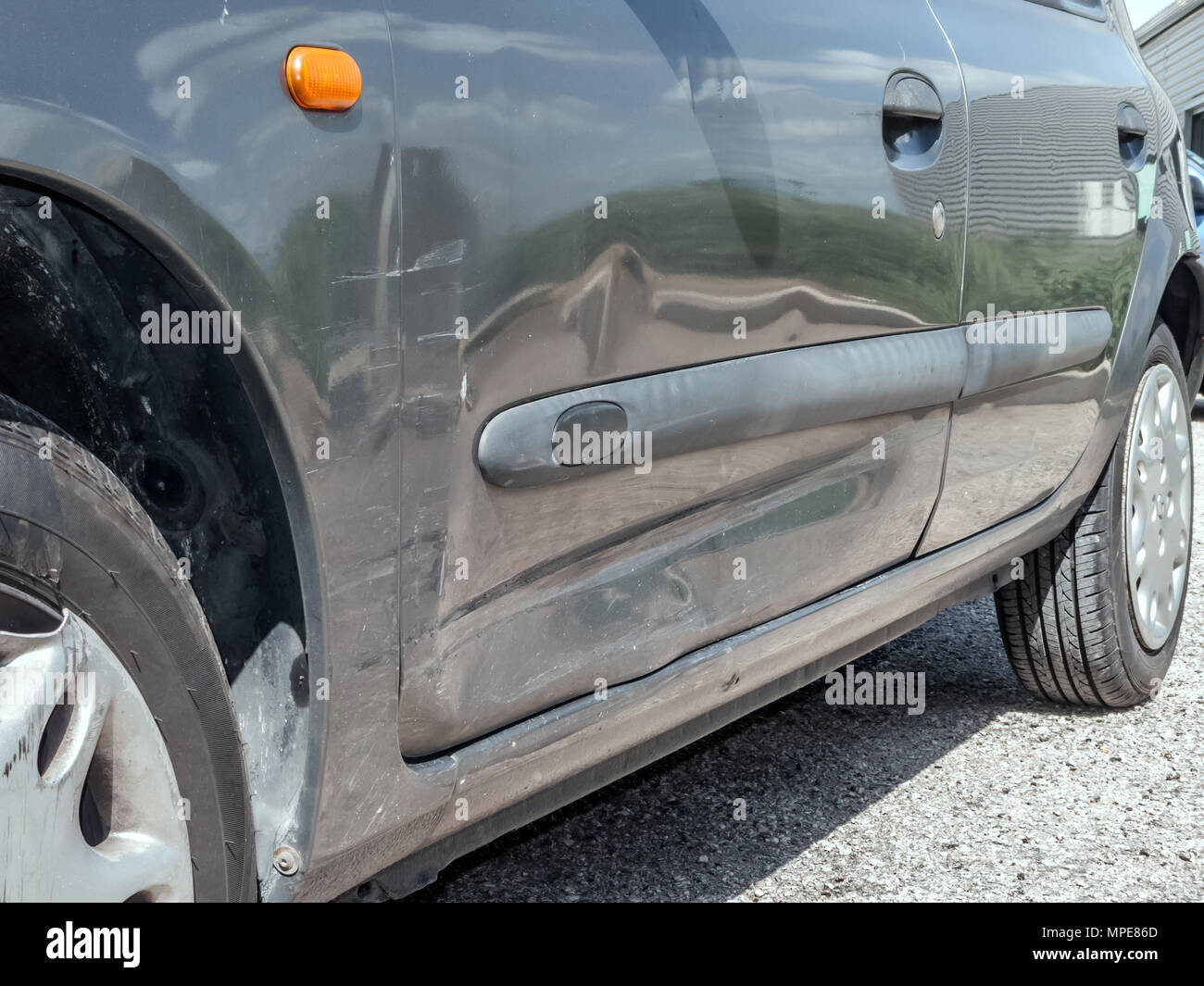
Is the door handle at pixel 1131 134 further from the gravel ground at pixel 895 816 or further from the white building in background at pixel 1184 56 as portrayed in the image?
the white building in background at pixel 1184 56

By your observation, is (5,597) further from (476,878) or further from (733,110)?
(476,878)

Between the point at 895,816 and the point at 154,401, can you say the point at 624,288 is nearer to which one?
the point at 154,401

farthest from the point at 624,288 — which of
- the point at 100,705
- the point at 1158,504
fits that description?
the point at 1158,504

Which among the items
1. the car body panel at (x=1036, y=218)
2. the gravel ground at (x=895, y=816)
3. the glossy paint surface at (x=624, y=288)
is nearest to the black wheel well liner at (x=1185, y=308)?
the car body panel at (x=1036, y=218)

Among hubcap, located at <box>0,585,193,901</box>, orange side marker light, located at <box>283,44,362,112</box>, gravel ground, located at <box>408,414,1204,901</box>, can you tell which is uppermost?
orange side marker light, located at <box>283,44,362,112</box>

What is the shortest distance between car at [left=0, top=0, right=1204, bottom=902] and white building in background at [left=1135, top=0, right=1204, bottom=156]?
63.5 ft

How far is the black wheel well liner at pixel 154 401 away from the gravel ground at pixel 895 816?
1162mm

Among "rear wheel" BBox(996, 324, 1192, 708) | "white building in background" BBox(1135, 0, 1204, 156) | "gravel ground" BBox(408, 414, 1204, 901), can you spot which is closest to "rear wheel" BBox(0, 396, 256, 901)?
"gravel ground" BBox(408, 414, 1204, 901)

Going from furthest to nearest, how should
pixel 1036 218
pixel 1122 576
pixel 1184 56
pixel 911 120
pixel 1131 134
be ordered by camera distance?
1. pixel 1184 56
2. pixel 1122 576
3. pixel 1131 134
4. pixel 1036 218
5. pixel 911 120

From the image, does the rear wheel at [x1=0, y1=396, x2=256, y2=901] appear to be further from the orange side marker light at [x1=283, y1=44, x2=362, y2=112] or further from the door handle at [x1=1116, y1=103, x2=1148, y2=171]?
the door handle at [x1=1116, y1=103, x2=1148, y2=171]

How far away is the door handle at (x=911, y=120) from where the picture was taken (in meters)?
1.94

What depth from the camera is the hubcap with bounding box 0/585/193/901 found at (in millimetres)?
1001

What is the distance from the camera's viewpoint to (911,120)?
201 centimetres

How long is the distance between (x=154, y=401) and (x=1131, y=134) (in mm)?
2349
